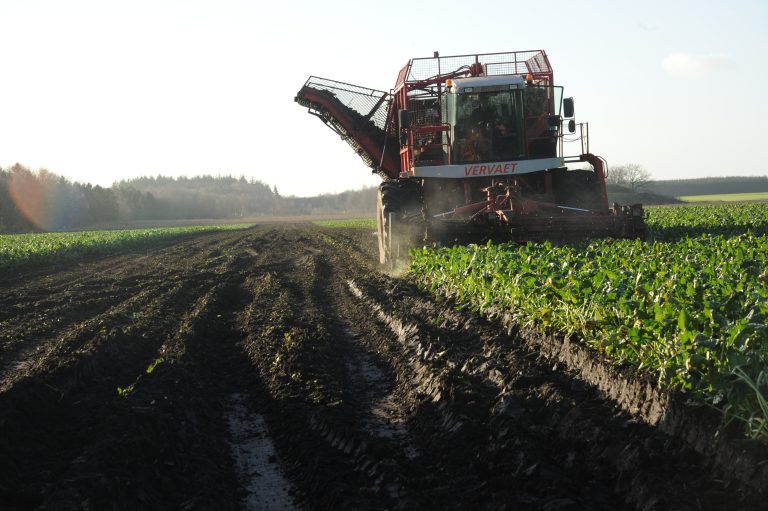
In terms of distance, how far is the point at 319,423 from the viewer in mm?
5328

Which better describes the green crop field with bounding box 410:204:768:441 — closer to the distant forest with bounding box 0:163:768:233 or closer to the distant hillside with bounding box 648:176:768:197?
the distant forest with bounding box 0:163:768:233

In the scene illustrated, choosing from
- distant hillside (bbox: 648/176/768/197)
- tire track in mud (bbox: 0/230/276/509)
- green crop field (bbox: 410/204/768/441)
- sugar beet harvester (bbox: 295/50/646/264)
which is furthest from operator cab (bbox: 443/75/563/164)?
distant hillside (bbox: 648/176/768/197)

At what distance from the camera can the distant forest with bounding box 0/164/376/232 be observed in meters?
66.2

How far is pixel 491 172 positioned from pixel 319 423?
9048mm

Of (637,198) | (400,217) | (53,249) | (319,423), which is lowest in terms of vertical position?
(637,198)

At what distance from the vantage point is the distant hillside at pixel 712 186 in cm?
9450

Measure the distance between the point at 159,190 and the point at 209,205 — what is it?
77.5 feet

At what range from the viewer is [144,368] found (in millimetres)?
7230

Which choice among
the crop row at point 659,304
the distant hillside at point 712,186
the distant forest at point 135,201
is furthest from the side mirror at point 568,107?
the distant hillside at point 712,186

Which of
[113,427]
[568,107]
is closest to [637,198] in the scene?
[568,107]

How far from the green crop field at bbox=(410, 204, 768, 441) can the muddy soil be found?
0.39m

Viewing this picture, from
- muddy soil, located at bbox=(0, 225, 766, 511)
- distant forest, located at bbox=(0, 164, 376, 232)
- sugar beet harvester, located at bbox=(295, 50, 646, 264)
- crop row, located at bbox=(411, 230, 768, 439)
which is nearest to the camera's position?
muddy soil, located at bbox=(0, 225, 766, 511)

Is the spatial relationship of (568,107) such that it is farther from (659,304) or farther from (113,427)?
(113,427)

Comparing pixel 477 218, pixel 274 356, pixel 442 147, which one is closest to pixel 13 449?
pixel 274 356
